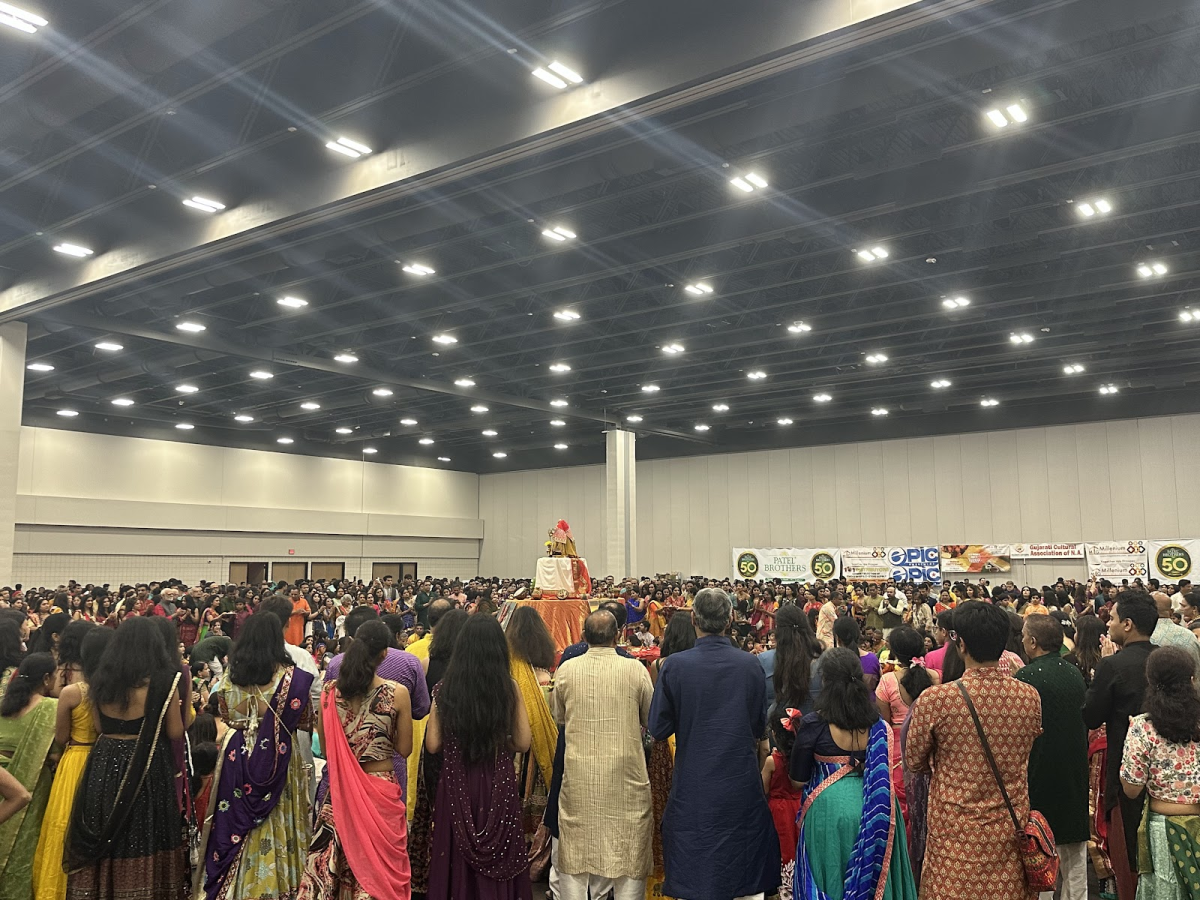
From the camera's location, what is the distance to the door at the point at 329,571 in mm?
27484

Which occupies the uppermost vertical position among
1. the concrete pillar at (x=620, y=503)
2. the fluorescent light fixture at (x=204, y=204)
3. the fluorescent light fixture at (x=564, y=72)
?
the fluorescent light fixture at (x=204, y=204)

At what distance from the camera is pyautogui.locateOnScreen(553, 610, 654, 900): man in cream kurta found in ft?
11.5

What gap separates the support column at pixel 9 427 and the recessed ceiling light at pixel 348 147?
7.71 meters

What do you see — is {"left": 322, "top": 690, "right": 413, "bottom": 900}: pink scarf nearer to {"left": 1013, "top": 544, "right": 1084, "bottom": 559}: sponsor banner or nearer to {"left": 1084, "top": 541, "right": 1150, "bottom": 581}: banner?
{"left": 1084, "top": 541, "right": 1150, "bottom": 581}: banner

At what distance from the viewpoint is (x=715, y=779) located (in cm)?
337

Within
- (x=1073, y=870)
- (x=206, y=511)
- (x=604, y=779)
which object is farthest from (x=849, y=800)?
(x=206, y=511)

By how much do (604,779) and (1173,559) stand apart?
845 inches

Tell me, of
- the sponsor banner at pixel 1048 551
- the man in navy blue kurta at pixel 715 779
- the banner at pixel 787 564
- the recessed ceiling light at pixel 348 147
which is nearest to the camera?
the man in navy blue kurta at pixel 715 779

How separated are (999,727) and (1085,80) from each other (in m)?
7.02

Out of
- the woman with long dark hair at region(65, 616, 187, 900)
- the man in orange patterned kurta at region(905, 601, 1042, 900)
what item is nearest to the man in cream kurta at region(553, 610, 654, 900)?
the man in orange patterned kurta at region(905, 601, 1042, 900)

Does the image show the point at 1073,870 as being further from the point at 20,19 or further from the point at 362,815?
the point at 20,19

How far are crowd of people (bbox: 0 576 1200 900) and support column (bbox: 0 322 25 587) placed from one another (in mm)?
10424

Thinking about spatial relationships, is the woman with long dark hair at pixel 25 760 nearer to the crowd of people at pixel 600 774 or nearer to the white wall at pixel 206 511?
the crowd of people at pixel 600 774

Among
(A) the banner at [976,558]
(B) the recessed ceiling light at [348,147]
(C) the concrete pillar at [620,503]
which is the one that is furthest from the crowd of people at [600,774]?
(A) the banner at [976,558]
